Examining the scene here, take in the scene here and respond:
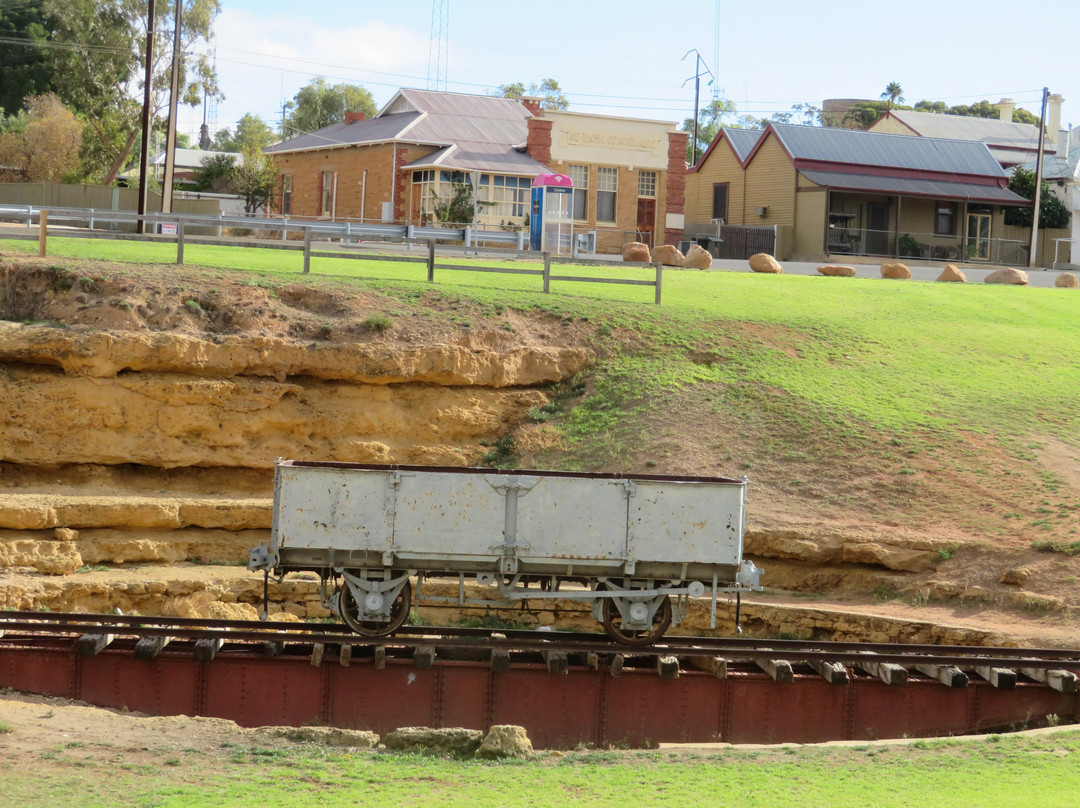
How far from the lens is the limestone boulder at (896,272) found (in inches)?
1583

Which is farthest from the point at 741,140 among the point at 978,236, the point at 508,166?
the point at 508,166

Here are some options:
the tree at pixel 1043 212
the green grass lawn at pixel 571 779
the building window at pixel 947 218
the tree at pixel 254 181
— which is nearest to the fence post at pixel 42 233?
Result: the green grass lawn at pixel 571 779

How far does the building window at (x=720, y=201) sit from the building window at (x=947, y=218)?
10.2 meters

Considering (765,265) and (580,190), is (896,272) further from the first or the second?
(580,190)

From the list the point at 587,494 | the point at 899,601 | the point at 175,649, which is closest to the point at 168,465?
the point at 175,649

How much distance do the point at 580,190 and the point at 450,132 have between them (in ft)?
20.4

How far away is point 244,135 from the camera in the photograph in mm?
99000

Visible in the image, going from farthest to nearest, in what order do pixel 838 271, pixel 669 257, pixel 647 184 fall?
pixel 647 184 → pixel 838 271 → pixel 669 257

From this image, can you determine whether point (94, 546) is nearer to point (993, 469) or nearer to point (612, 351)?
point (612, 351)

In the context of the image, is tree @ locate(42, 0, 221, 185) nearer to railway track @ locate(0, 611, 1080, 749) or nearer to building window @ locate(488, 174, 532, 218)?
building window @ locate(488, 174, 532, 218)

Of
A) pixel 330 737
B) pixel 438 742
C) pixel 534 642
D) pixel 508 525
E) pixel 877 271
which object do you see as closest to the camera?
pixel 438 742

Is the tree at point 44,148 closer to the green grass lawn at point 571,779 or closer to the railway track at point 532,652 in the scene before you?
the railway track at point 532,652

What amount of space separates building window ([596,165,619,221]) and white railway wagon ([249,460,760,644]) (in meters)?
35.5

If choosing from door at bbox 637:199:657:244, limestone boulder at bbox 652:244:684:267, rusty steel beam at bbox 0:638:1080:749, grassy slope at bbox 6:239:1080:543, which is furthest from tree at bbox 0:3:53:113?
rusty steel beam at bbox 0:638:1080:749
